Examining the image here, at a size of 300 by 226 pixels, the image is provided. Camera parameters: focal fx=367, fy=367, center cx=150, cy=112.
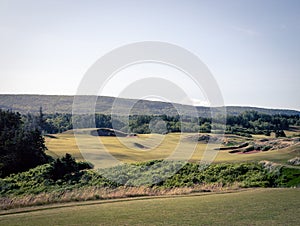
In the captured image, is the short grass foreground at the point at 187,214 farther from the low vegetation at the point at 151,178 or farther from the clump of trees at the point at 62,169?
the clump of trees at the point at 62,169

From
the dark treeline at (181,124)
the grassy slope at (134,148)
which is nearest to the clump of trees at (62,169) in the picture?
the grassy slope at (134,148)

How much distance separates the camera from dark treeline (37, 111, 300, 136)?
247 ft

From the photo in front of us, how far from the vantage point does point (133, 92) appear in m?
29.4

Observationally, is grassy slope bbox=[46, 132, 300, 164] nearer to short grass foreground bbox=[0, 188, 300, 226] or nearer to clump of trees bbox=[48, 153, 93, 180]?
clump of trees bbox=[48, 153, 93, 180]

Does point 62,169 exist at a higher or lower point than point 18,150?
lower

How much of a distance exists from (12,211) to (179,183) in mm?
15306

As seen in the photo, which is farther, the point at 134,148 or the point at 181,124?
the point at 181,124

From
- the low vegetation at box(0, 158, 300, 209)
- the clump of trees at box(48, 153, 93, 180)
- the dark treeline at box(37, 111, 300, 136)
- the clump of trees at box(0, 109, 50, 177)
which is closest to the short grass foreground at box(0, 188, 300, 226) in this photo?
the low vegetation at box(0, 158, 300, 209)

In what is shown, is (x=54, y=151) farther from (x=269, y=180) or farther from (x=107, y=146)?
(x=269, y=180)

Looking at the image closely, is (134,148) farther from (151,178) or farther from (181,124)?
(181,124)

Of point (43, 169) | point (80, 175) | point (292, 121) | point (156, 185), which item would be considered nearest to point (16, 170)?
point (43, 169)

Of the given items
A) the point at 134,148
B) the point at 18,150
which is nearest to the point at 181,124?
the point at 134,148

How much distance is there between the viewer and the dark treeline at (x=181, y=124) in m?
75.2

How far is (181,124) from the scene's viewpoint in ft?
275
